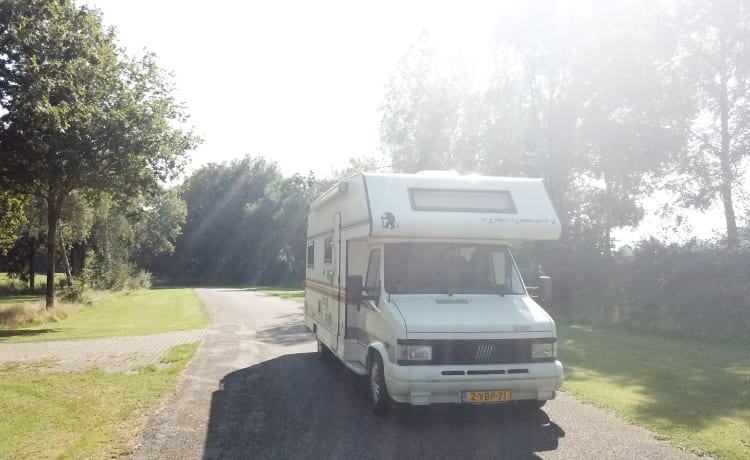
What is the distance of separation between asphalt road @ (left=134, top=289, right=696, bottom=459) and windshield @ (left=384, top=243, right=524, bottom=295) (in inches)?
60.7

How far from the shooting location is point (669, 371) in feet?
34.3

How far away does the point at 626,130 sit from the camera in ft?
74.4

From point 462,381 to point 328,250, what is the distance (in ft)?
14.2

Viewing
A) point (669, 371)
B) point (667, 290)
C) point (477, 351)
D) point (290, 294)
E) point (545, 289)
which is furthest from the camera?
point (290, 294)

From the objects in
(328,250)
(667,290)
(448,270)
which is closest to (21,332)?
(328,250)

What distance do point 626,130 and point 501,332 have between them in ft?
61.1

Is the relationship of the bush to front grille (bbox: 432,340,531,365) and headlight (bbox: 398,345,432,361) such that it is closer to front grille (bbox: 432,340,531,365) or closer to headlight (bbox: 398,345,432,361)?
front grille (bbox: 432,340,531,365)

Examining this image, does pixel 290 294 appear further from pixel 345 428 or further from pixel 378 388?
pixel 345 428

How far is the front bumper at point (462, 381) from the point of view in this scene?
644cm

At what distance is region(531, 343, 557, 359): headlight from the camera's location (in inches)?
268

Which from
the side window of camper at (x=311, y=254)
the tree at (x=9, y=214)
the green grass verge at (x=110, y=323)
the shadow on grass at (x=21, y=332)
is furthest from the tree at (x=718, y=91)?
the tree at (x=9, y=214)

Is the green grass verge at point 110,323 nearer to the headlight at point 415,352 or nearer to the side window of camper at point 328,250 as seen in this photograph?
the side window of camper at point 328,250

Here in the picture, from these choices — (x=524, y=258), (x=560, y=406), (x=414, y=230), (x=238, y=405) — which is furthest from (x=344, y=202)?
(x=524, y=258)

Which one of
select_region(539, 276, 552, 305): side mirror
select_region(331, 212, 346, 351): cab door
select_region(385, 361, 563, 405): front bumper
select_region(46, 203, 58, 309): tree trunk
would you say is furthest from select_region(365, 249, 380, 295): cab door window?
select_region(46, 203, 58, 309): tree trunk
